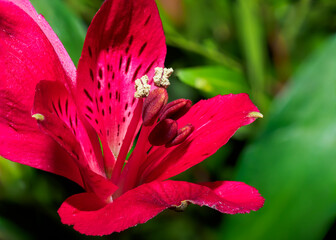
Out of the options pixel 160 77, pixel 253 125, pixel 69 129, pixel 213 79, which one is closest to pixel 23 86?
pixel 69 129

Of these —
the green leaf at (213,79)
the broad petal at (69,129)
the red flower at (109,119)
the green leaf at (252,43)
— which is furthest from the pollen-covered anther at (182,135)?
the green leaf at (252,43)

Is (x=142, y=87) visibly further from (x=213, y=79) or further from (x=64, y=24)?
(x=213, y=79)

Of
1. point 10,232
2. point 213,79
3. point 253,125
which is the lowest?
point 10,232

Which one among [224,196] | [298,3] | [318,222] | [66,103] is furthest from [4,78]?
[298,3]

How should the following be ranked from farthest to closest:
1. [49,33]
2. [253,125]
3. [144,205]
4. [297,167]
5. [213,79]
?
[253,125]
[213,79]
[297,167]
[49,33]
[144,205]

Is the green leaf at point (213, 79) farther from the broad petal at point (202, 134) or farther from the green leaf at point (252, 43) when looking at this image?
the broad petal at point (202, 134)

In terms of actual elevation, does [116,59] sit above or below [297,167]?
above

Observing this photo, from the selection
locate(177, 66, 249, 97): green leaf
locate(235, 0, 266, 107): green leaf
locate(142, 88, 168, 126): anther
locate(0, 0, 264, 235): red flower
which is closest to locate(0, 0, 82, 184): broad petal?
locate(0, 0, 264, 235): red flower
